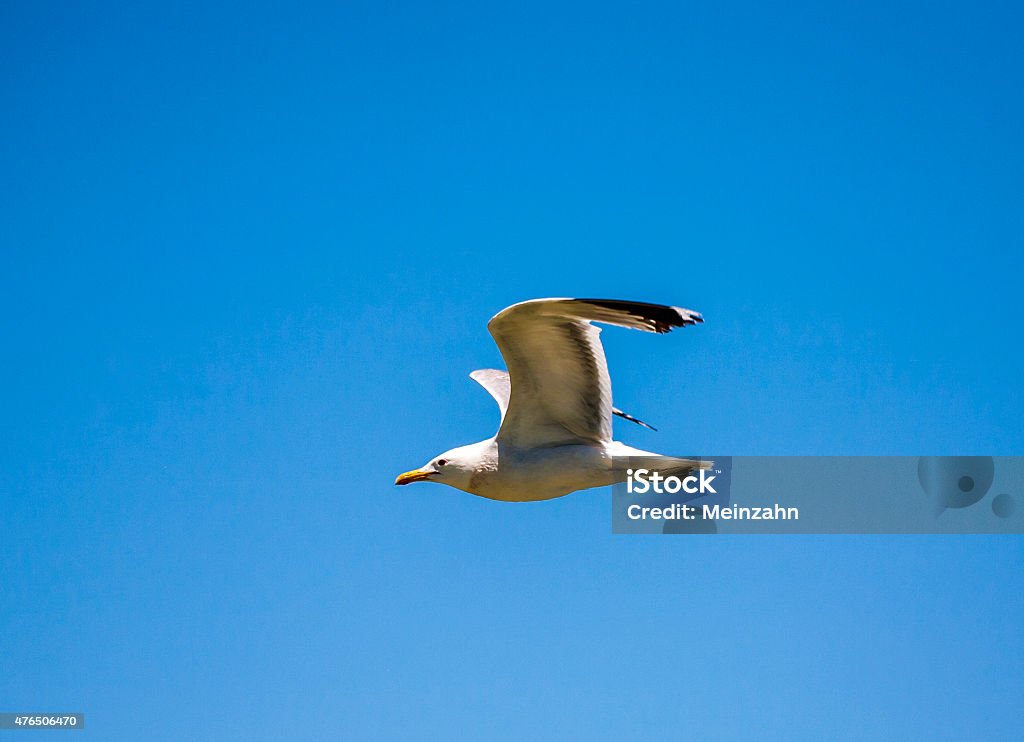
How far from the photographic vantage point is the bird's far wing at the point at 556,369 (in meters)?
8.16

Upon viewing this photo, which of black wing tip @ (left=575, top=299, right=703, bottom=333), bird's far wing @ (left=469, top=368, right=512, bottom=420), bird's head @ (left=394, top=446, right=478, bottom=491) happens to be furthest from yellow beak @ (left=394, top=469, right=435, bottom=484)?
black wing tip @ (left=575, top=299, right=703, bottom=333)

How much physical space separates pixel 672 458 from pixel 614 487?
652mm

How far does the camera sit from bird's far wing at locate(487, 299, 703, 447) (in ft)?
26.8

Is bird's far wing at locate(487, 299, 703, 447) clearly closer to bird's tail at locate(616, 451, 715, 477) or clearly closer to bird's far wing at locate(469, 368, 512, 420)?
bird's tail at locate(616, 451, 715, 477)

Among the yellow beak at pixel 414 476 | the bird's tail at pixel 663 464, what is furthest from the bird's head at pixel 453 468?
the bird's tail at pixel 663 464

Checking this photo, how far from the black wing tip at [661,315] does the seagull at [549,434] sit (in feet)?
3.05

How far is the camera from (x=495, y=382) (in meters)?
11.3

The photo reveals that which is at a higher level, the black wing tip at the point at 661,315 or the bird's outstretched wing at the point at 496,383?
the bird's outstretched wing at the point at 496,383

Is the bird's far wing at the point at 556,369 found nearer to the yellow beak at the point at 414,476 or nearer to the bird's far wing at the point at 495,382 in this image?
the yellow beak at the point at 414,476

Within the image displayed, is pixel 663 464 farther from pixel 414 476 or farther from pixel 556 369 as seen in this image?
pixel 414 476

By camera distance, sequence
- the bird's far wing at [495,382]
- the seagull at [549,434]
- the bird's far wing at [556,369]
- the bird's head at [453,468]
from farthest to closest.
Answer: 1. the bird's far wing at [495,382]
2. the bird's head at [453,468]
3. the seagull at [549,434]
4. the bird's far wing at [556,369]

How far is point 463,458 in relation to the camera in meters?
9.27

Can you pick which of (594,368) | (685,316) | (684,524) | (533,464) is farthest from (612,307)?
(684,524)

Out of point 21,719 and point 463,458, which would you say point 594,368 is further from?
point 21,719
